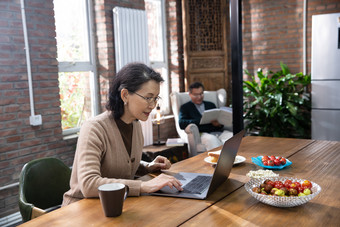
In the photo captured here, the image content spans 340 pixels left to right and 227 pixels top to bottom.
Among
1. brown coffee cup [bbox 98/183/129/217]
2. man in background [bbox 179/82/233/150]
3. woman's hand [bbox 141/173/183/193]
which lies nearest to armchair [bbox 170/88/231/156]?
man in background [bbox 179/82/233/150]

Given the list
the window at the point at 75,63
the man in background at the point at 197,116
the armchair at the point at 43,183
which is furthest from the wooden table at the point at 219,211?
the man in background at the point at 197,116

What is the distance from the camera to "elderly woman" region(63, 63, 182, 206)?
1.75m

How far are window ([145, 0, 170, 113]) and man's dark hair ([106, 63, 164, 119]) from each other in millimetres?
3389

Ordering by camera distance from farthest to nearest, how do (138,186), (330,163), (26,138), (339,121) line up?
(339,121)
(26,138)
(330,163)
(138,186)

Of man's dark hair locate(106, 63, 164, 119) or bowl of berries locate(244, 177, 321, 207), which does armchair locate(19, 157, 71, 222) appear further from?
bowl of berries locate(244, 177, 321, 207)

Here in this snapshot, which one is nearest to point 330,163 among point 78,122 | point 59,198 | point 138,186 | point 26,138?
point 138,186

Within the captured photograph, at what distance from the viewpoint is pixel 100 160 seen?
1.79 meters

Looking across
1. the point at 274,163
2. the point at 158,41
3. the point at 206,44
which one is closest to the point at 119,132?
the point at 274,163

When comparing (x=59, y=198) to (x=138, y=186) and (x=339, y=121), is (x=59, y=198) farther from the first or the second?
(x=339, y=121)

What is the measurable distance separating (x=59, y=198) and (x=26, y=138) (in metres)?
1.42

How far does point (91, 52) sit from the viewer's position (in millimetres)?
4281

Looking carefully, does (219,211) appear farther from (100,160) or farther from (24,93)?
(24,93)

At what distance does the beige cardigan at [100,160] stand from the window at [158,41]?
344 centimetres

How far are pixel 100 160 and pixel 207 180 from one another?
523 millimetres
